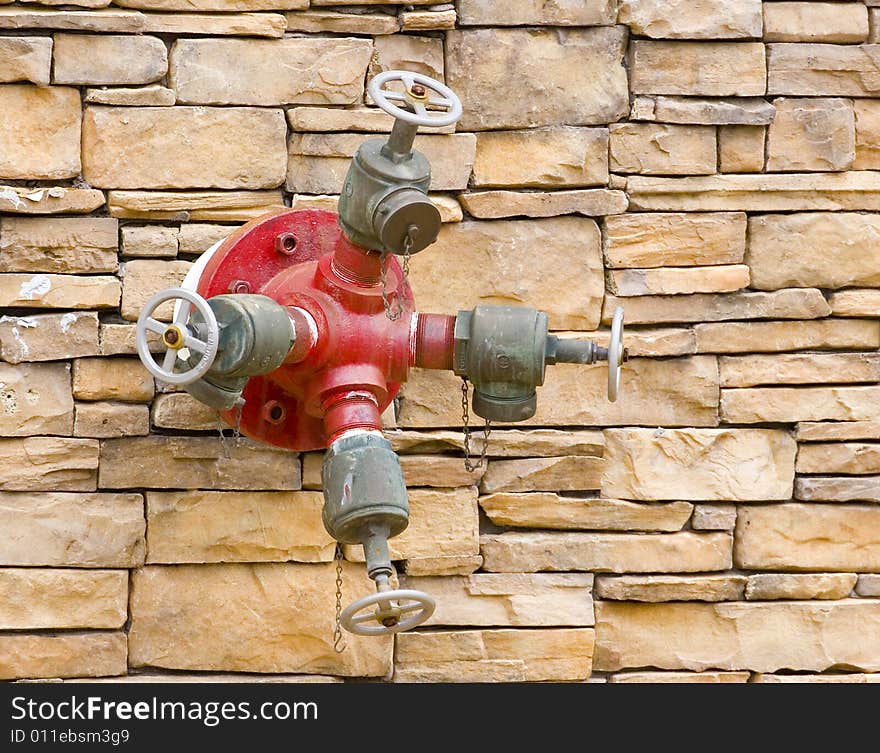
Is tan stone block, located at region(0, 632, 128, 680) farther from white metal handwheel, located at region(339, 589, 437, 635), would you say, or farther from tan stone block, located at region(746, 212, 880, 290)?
tan stone block, located at region(746, 212, 880, 290)

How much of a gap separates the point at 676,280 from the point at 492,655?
0.82m

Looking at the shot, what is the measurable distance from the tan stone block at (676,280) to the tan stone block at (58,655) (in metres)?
1.20

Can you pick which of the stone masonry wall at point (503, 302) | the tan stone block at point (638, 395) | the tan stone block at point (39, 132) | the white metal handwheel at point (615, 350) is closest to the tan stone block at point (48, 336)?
the stone masonry wall at point (503, 302)

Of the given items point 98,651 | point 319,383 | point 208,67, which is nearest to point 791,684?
point 319,383

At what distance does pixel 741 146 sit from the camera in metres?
2.51

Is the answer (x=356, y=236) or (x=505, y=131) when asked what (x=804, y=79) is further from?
(x=356, y=236)

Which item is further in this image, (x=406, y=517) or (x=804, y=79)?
(x=804, y=79)

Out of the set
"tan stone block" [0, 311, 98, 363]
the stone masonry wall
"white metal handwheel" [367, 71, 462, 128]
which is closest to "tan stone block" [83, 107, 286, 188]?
the stone masonry wall

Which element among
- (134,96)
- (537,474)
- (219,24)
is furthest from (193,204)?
(537,474)

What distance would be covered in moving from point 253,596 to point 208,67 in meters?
1.01

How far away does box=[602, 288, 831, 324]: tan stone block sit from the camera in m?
2.51

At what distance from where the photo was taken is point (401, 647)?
2463 mm

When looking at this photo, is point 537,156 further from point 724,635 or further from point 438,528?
point 724,635

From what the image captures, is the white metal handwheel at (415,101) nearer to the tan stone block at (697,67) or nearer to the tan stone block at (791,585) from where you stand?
the tan stone block at (697,67)
